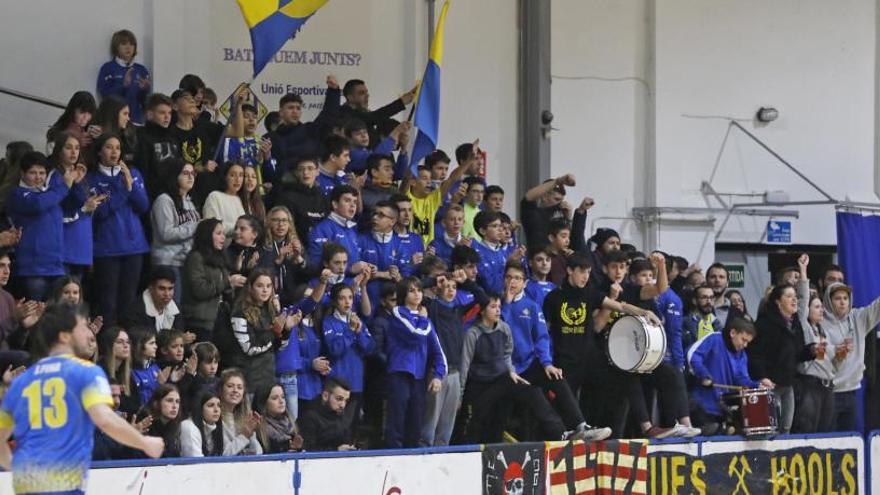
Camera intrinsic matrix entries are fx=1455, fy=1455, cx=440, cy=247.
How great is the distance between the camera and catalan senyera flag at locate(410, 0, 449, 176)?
1458cm

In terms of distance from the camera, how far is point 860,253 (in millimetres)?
17547

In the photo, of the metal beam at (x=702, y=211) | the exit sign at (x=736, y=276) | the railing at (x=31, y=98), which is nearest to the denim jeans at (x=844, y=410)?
the metal beam at (x=702, y=211)

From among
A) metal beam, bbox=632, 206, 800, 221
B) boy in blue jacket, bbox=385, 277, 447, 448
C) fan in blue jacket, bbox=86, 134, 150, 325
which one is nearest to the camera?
fan in blue jacket, bbox=86, 134, 150, 325

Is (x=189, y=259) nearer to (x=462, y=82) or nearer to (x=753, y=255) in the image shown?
(x=462, y=82)

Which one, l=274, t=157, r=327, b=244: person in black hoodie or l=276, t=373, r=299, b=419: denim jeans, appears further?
l=274, t=157, r=327, b=244: person in black hoodie

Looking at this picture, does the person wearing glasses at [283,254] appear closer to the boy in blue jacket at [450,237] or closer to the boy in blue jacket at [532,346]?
the boy in blue jacket at [450,237]

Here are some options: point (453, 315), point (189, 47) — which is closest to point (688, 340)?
point (453, 315)

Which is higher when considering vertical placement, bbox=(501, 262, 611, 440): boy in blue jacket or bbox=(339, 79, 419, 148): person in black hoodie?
bbox=(339, 79, 419, 148): person in black hoodie

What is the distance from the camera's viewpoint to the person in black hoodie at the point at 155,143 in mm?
12945

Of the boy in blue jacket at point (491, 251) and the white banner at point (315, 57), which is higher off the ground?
the white banner at point (315, 57)

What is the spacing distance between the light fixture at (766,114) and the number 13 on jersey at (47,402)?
1416 cm

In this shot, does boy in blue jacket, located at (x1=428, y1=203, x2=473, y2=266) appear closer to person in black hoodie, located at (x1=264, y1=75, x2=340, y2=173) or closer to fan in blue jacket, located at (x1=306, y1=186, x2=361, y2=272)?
fan in blue jacket, located at (x1=306, y1=186, x2=361, y2=272)

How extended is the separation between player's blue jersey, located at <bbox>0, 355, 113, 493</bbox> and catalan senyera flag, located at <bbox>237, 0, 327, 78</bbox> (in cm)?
634

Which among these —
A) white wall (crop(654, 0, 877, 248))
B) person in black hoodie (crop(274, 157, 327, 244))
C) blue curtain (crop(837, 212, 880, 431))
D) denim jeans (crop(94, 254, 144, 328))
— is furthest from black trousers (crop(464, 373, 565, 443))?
white wall (crop(654, 0, 877, 248))
